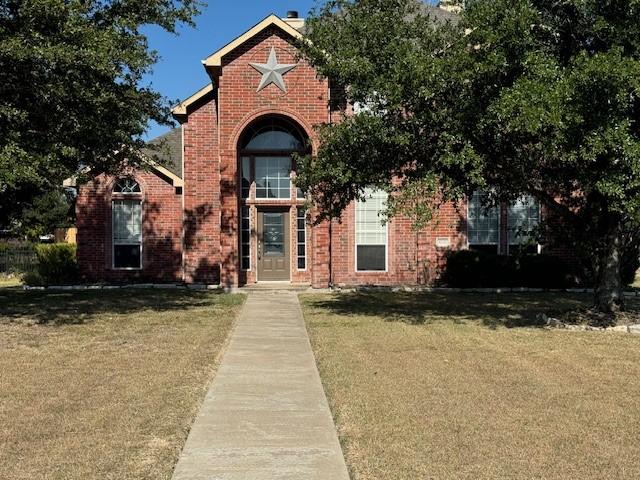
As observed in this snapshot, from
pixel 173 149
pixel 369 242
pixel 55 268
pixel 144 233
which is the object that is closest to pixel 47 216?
pixel 55 268

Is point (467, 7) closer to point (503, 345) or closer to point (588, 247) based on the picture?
point (588, 247)

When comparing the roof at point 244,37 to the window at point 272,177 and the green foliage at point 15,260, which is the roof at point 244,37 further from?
the green foliage at point 15,260

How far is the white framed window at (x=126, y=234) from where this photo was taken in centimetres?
2056

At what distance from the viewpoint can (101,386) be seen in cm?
703

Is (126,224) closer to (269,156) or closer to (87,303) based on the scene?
(269,156)

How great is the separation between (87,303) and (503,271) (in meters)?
11.4

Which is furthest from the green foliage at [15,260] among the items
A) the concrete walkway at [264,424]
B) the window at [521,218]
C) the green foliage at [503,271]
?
the concrete walkway at [264,424]

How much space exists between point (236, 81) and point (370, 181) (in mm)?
7939

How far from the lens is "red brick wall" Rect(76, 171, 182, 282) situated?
2044 cm

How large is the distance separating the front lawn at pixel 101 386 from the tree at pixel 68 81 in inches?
110

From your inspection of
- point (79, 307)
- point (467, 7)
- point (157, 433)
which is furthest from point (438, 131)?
point (79, 307)

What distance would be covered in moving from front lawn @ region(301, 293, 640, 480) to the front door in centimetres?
717

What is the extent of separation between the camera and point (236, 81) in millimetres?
18297

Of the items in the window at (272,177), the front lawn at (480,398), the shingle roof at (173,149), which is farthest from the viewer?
the shingle roof at (173,149)
